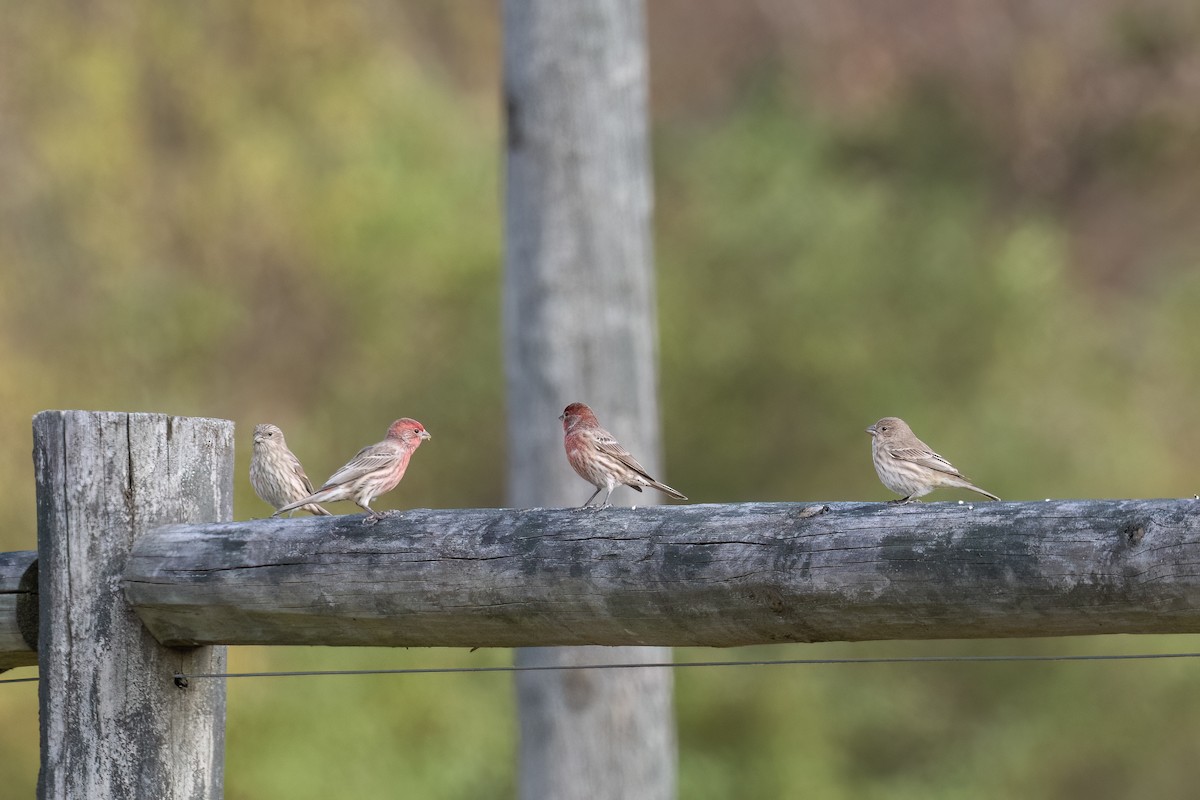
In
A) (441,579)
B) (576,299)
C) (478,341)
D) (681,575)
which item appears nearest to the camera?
(681,575)

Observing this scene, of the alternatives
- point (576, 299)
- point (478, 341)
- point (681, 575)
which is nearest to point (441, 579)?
point (681, 575)

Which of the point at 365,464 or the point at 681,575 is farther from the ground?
the point at 365,464

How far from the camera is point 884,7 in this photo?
21375 millimetres

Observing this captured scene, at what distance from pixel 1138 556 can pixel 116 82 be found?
1314 centimetres

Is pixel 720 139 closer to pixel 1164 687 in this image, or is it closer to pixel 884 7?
pixel 884 7

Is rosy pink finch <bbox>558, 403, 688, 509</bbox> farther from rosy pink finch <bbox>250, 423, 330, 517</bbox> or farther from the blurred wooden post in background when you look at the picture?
the blurred wooden post in background

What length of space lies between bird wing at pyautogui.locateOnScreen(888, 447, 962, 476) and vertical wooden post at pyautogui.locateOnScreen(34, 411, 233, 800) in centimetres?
294

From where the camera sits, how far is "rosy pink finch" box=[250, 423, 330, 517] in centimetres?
620

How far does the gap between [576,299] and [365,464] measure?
234 centimetres

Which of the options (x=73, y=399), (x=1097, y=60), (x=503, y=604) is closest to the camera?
(x=503, y=604)

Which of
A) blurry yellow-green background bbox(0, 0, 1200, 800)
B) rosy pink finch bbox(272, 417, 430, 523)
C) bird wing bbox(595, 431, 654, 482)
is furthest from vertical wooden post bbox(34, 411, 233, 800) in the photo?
blurry yellow-green background bbox(0, 0, 1200, 800)

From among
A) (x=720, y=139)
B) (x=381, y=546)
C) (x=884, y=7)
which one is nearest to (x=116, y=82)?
(x=720, y=139)

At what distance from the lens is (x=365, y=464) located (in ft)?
17.4

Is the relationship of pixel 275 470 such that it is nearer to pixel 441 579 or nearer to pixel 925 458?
pixel 925 458
